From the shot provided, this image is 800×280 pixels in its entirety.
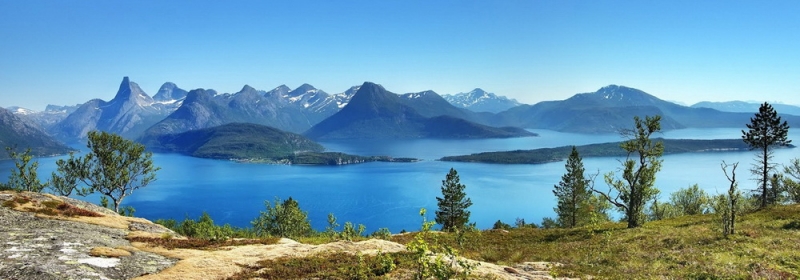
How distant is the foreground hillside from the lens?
1808 cm

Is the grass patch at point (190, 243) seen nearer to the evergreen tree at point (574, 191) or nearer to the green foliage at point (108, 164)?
the green foliage at point (108, 164)

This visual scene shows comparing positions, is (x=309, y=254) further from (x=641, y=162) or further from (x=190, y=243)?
(x=641, y=162)

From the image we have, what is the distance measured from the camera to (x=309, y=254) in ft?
73.0

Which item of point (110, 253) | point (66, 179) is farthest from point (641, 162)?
point (66, 179)

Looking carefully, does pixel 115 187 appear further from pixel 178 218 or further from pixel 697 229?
pixel 178 218

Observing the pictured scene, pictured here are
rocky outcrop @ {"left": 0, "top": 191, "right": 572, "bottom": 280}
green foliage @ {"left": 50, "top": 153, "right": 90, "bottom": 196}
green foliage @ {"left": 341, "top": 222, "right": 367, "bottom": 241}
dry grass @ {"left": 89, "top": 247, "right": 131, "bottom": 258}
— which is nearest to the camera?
rocky outcrop @ {"left": 0, "top": 191, "right": 572, "bottom": 280}

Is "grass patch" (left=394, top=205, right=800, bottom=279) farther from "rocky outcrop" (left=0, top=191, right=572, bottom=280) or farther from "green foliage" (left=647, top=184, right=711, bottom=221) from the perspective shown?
"green foliage" (left=647, top=184, right=711, bottom=221)

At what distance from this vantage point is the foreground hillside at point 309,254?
1808 cm

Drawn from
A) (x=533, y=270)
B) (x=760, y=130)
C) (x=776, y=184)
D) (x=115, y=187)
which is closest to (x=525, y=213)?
(x=776, y=184)

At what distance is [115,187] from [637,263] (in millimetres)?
Result: 68006

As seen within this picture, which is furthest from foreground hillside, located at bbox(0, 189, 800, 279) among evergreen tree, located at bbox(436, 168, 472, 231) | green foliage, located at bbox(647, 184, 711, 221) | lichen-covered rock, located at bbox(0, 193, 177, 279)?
green foliage, located at bbox(647, 184, 711, 221)

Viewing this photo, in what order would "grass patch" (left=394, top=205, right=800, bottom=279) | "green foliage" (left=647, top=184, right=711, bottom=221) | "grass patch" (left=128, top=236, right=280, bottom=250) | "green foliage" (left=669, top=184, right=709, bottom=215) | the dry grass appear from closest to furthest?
1. the dry grass
2. "grass patch" (left=394, top=205, right=800, bottom=279)
3. "grass patch" (left=128, top=236, right=280, bottom=250)
4. "green foliage" (left=669, top=184, right=709, bottom=215)
5. "green foliage" (left=647, top=184, right=711, bottom=221)

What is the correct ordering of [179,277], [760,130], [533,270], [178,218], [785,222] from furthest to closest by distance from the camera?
[178,218], [760,130], [785,222], [533,270], [179,277]

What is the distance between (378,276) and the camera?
17922 millimetres
